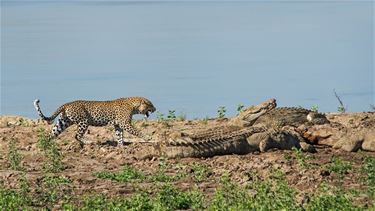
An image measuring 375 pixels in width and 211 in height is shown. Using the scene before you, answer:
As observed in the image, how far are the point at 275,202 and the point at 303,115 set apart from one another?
7.40 metres

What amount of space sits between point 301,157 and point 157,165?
1.89 metres

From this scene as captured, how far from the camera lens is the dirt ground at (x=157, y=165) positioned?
1477cm

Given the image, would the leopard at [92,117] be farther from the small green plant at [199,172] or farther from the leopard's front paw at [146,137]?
the small green plant at [199,172]

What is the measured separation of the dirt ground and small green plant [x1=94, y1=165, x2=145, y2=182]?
118 millimetres

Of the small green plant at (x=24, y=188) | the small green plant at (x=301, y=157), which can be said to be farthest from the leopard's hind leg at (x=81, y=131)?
the small green plant at (x=24, y=188)

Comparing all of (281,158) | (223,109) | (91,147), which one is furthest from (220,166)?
(223,109)

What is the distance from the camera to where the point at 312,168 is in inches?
608

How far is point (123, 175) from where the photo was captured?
15227 millimetres

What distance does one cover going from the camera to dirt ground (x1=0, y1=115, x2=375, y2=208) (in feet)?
48.4

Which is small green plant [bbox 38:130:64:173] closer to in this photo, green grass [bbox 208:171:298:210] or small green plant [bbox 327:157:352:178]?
green grass [bbox 208:171:298:210]

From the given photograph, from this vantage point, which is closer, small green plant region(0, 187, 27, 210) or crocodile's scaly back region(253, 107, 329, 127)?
small green plant region(0, 187, 27, 210)

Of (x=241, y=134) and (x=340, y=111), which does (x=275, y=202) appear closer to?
(x=241, y=134)

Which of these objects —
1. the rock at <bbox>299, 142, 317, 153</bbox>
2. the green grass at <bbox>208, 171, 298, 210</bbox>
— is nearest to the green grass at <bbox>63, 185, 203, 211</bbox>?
the green grass at <bbox>208, 171, 298, 210</bbox>

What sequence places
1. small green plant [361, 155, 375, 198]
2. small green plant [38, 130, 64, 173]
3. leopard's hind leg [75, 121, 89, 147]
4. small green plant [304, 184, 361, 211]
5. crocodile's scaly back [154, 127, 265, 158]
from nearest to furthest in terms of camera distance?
small green plant [304, 184, 361, 211] → small green plant [361, 155, 375, 198] → small green plant [38, 130, 64, 173] → crocodile's scaly back [154, 127, 265, 158] → leopard's hind leg [75, 121, 89, 147]
